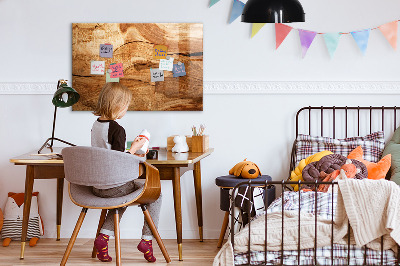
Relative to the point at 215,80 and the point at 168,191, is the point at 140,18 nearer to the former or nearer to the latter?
the point at 215,80

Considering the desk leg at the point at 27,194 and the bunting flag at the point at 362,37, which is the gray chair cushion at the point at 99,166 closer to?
the desk leg at the point at 27,194

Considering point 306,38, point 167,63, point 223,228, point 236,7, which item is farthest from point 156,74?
point 223,228

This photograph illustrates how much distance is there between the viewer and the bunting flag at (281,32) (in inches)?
167

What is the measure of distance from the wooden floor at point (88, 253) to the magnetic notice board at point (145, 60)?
0.98 metres

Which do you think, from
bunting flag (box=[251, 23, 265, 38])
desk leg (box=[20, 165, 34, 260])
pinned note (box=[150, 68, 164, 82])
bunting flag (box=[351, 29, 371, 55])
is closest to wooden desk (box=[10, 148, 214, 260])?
desk leg (box=[20, 165, 34, 260])

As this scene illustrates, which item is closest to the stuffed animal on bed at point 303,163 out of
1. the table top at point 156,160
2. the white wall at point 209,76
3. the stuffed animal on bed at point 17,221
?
the white wall at point 209,76

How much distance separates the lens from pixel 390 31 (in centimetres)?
419

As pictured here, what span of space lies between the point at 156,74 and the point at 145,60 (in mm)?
130

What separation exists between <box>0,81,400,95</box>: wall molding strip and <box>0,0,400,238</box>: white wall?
36 millimetres

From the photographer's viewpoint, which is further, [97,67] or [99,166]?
[97,67]

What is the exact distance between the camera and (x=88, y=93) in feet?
14.2

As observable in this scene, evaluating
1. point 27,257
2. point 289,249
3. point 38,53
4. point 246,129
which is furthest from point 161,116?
point 289,249

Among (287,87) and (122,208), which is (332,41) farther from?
(122,208)

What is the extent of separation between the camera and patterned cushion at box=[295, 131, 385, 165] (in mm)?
4051
